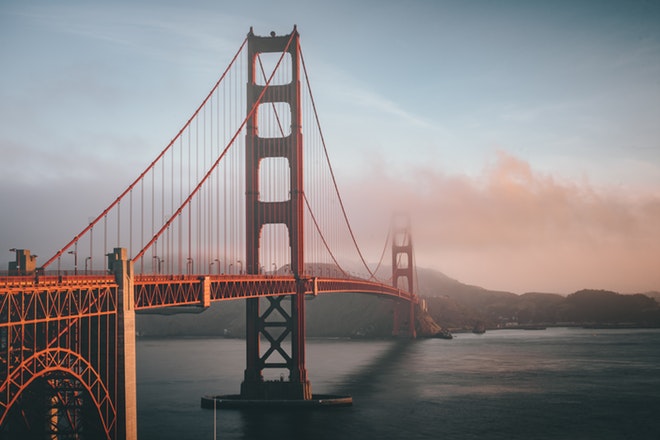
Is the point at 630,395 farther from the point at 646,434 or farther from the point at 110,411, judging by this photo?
the point at 110,411

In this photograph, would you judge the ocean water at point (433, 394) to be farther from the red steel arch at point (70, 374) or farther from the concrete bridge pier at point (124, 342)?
the red steel arch at point (70, 374)

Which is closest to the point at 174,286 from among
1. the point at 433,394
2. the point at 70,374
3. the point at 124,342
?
the point at 124,342

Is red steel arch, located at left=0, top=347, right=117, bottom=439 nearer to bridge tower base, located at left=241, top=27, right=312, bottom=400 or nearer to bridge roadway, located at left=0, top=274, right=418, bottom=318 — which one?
bridge roadway, located at left=0, top=274, right=418, bottom=318

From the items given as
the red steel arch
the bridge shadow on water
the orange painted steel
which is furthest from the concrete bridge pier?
the bridge shadow on water

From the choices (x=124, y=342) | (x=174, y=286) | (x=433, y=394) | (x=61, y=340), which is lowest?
(x=433, y=394)

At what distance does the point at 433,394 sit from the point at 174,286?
36.6 meters

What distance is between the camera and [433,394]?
69625mm

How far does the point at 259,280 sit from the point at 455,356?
67409 mm

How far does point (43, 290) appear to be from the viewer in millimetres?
25797

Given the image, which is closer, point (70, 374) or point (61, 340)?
point (61, 340)

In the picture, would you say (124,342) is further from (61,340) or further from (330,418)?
(330,418)

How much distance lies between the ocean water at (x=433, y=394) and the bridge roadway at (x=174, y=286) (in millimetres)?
8163

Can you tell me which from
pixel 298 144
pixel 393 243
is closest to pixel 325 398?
pixel 298 144

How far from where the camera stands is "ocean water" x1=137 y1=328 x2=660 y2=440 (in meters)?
51.3
